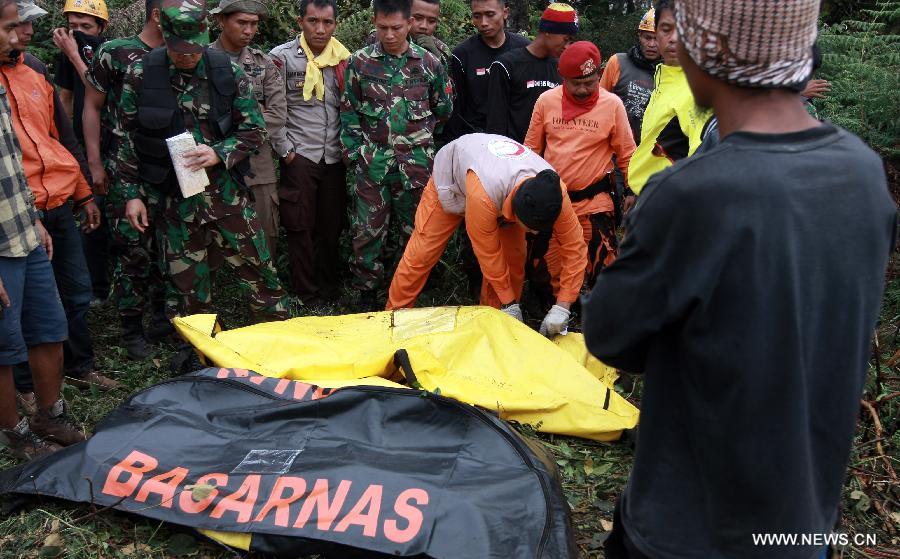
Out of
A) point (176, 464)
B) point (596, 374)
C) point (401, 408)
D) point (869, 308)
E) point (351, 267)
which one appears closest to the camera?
point (869, 308)

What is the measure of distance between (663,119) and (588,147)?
127 cm

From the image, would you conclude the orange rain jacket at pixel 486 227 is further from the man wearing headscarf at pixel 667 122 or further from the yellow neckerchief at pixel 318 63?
the yellow neckerchief at pixel 318 63

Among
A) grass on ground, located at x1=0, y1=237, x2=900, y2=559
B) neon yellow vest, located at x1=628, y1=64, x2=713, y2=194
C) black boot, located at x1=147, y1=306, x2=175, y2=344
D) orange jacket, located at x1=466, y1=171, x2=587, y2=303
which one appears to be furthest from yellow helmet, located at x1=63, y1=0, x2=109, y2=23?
neon yellow vest, located at x1=628, y1=64, x2=713, y2=194

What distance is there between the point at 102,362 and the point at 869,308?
13.7 feet

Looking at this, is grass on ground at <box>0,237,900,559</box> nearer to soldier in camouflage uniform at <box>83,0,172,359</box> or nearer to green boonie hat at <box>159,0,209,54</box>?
soldier in camouflage uniform at <box>83,0,172,359</box>

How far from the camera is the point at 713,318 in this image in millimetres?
1223

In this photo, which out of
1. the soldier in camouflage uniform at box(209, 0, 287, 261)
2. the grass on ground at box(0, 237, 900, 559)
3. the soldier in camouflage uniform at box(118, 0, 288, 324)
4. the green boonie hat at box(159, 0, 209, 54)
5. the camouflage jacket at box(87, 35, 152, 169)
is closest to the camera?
the grass on ground at box(0, 237, 900, 559)

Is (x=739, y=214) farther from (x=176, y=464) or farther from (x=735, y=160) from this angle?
(x=176, y=464)

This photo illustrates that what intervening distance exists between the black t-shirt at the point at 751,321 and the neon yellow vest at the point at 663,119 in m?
1.83

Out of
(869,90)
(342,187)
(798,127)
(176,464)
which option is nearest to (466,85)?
(342,187)

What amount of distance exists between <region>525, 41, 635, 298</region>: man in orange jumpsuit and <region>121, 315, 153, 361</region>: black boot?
97.0 inches

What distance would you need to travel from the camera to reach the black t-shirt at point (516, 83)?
5.12 metres

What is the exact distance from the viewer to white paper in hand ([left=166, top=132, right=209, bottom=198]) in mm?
3971

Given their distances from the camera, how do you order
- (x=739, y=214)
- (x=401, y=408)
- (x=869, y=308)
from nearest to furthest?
(x=739, y=214) < (x=869, y=308) < (x=401, y=408)
